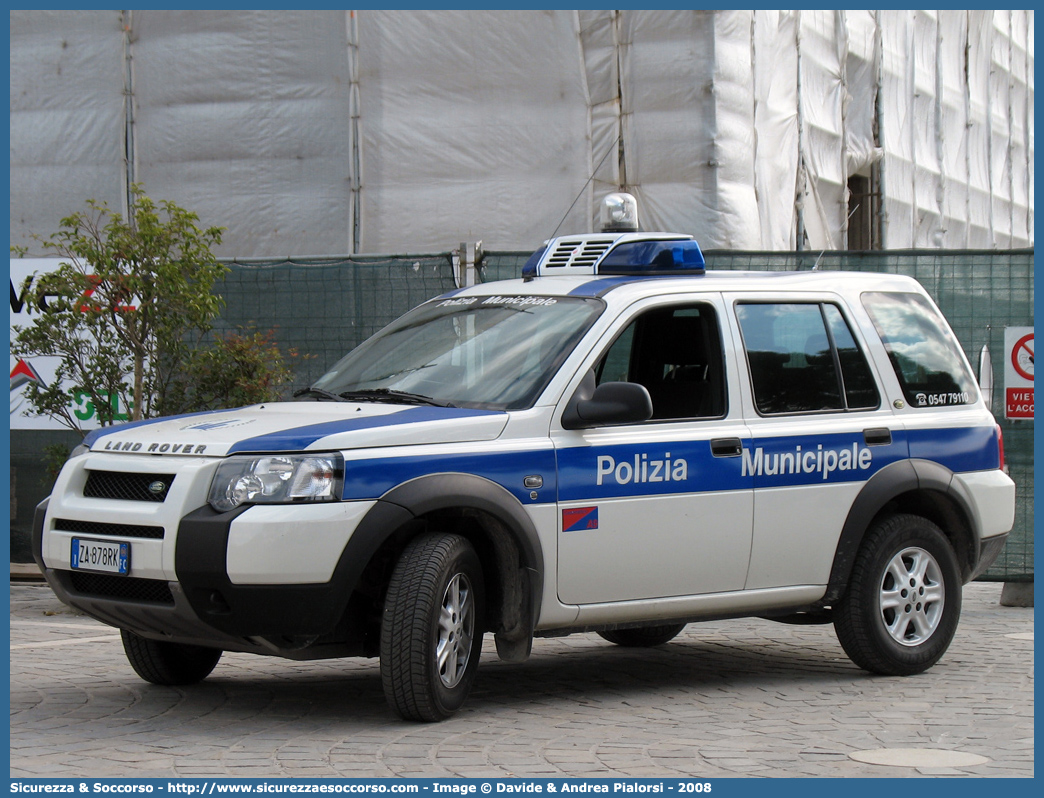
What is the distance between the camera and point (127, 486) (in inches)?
232

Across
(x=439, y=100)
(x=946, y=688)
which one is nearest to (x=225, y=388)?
(x=946, y=688)

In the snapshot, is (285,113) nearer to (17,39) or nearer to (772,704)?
(17,39)

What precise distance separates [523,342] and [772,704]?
1.96 m

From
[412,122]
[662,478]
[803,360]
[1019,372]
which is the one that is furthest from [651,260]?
[412,122]

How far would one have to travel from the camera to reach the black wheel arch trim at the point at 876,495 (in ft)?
23.1

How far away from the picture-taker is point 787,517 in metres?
6.84

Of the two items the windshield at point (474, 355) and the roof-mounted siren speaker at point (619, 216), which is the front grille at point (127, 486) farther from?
the roof-mounted siren speaker at point (619, 216)

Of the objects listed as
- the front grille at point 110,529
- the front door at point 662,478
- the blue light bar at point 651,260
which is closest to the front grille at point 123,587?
the front grille at point 110,529

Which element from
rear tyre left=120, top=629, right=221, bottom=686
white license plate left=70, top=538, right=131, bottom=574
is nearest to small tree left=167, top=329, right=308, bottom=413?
rear tyre left=120, top=629, right=221, bottom=686

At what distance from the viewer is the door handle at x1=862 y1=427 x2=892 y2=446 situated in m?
7.13

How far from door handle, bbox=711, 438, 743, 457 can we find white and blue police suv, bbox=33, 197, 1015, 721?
20mm

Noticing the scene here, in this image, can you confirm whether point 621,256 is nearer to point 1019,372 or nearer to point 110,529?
point 110,529

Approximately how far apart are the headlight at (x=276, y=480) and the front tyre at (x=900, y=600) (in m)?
2.86

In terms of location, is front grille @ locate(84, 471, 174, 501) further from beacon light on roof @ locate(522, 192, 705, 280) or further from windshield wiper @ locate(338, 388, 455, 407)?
beacon light on roof @ locate(522, 192, 705, 280)
